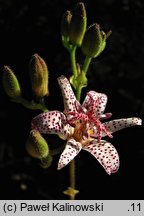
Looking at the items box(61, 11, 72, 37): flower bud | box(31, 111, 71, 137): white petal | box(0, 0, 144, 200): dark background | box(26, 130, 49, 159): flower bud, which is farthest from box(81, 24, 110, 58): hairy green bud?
box(0, 0, 144, 200): dark background

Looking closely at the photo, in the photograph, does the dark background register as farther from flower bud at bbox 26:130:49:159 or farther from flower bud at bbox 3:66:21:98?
flower bud at bbox 26:130:49:159

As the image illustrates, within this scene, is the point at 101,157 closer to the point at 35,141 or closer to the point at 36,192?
the point at 35,141

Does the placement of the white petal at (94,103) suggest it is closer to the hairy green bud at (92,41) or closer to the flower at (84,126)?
the flower at (84,126)

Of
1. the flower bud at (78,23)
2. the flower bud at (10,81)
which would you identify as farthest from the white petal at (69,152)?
the flower bud at (78,23)

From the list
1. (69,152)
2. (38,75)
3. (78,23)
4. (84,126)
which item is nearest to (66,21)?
(78,23)

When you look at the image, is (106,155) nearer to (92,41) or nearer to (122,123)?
(122,123)

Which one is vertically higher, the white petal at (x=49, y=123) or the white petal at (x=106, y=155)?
the white petal at (x=49, y=123)
